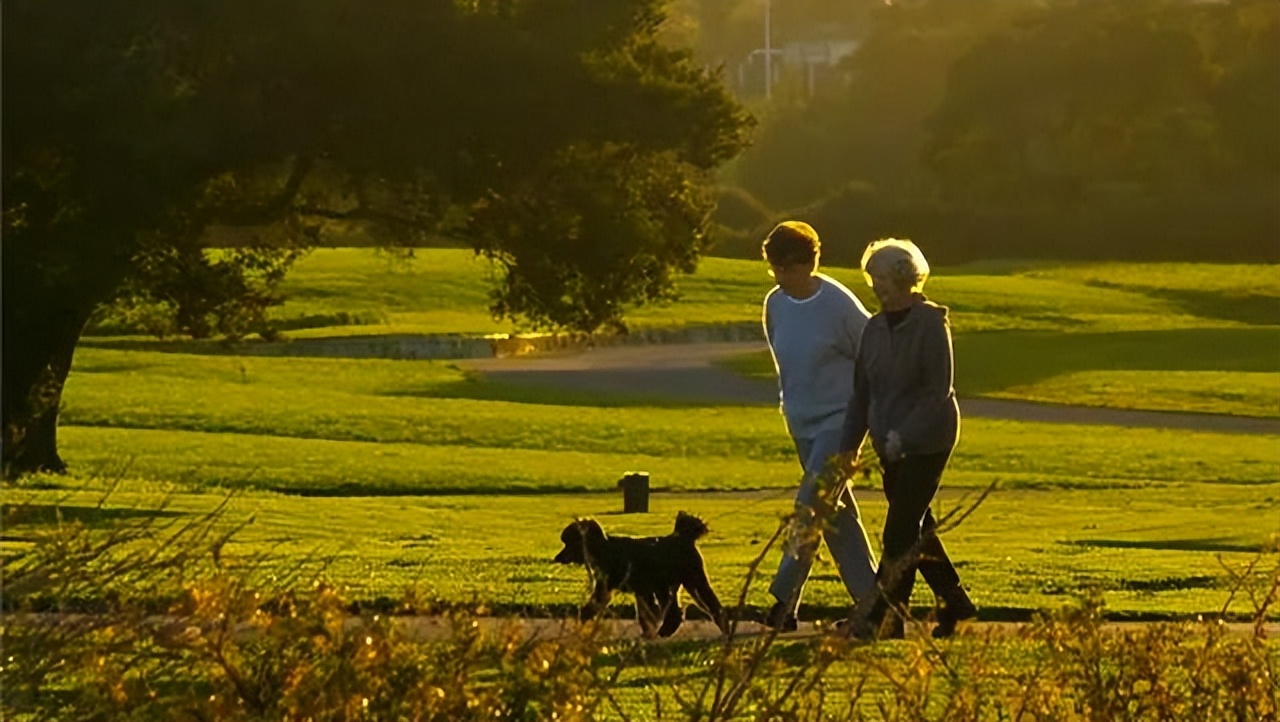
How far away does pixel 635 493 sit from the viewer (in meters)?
20.6

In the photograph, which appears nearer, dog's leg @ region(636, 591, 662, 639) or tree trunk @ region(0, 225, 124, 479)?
dog's leg @ region(636, 591, 662, 639)

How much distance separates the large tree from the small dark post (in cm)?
209

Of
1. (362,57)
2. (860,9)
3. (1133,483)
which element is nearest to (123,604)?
(362,57)

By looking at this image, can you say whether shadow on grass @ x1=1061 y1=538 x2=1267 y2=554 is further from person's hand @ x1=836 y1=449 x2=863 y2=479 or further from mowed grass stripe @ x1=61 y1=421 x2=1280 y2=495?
person's hand @ x1=836 y1=449 x2=863 y2=479

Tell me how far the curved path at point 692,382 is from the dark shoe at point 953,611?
962 inches

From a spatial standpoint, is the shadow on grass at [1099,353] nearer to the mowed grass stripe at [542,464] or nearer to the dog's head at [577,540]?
the mowed grass stripe at [542,464]

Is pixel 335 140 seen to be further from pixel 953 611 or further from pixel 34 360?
pixel 953 611

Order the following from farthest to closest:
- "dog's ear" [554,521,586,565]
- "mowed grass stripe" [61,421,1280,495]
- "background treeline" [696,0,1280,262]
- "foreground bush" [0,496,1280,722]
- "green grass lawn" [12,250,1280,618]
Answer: "background treeline" [696,0,1280,262] → "mowed grass stripe" [61,421,1280,495] → "green grass lawn" [12,250,1280,618] → "dog's ear" [554,521,586,565] → "foreground bush" [0,496,1280,722]

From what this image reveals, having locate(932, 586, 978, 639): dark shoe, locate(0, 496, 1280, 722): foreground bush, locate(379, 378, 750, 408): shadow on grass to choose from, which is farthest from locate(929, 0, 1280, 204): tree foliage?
locate(0, 496, 1280, 722): foreground bush

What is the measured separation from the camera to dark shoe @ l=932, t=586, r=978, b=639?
34.3ft

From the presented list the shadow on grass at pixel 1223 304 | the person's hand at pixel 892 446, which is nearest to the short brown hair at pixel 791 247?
the person's hand at pixel 892 446

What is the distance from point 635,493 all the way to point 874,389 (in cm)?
1028

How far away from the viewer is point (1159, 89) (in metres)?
80.2

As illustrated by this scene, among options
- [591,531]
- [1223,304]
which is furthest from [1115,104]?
[591,531]
